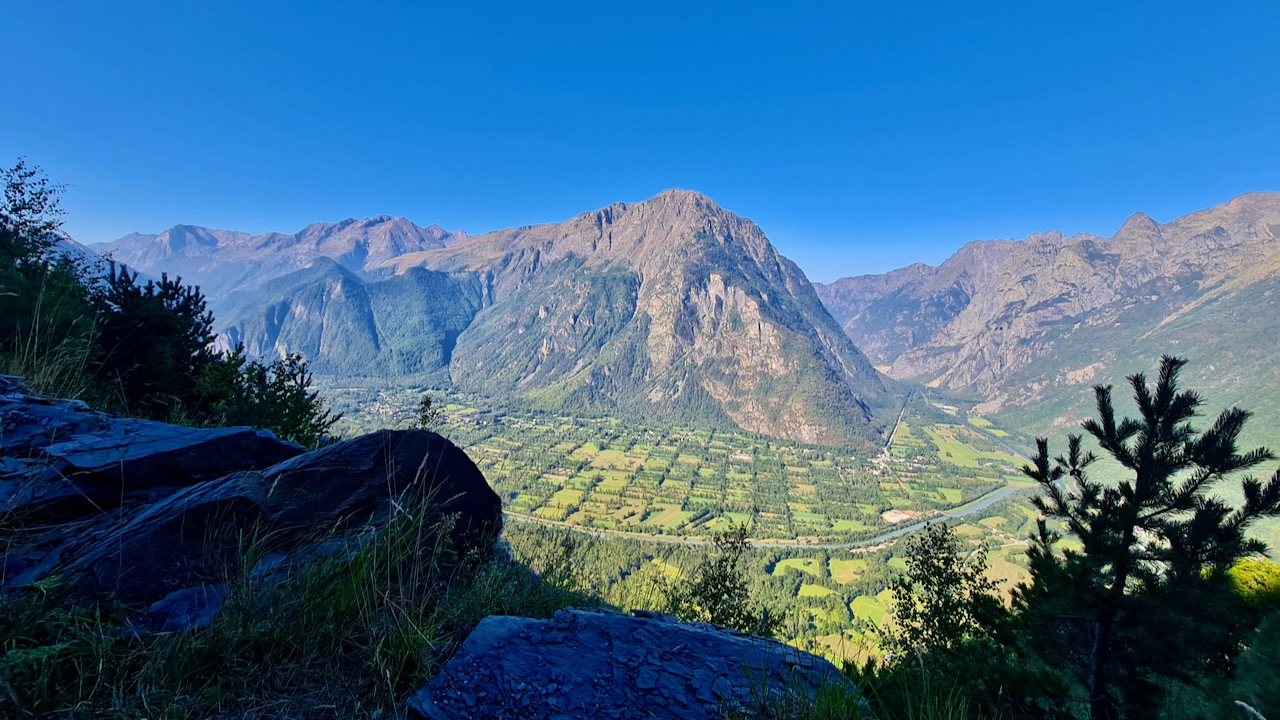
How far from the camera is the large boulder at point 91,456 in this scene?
336 cm

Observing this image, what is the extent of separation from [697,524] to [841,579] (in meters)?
27.4

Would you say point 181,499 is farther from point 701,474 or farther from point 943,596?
point 701,474

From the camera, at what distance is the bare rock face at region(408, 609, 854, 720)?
2303mm

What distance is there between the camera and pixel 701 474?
422 ft

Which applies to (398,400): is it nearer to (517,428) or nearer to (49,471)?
(517,428)

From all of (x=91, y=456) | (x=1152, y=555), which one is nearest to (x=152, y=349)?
(x=91, y=456)

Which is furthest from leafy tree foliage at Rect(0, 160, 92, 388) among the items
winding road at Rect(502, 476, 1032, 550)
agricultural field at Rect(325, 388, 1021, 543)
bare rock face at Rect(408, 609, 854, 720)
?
agricultural field at Rect(325, 388, 1021, 543)

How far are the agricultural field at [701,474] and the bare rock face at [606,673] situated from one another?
269 feet

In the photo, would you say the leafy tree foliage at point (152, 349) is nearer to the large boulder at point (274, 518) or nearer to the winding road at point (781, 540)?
the large boulder at point (274, 518)

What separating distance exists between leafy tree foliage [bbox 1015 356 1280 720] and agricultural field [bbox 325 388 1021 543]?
252ft

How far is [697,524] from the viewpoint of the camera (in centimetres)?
8862

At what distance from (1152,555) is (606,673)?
9505 millimetres

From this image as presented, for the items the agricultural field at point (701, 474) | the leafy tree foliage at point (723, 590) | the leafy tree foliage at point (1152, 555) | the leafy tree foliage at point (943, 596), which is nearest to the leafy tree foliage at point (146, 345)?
the leafy tree foliage at point (723, 590)

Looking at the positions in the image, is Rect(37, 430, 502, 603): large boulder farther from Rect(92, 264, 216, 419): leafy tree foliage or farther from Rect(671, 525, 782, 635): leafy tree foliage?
Rect(92, 264, 216, 419): leafy tree foliage
